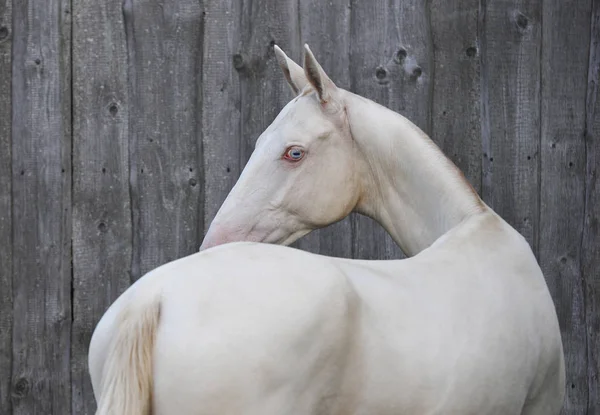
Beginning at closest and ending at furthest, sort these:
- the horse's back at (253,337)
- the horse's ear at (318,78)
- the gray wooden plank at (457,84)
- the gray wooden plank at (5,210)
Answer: the horse's back at (253,337), the horse's ear at (318,78), the gray wooden plank at (5,210), the gray wooden plank at (457,84)

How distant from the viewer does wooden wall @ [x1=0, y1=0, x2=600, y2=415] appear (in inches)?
171

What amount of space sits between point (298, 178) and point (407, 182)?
0.36 m

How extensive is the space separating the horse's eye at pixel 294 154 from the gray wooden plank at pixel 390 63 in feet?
3.91

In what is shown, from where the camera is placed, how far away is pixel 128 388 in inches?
88.9

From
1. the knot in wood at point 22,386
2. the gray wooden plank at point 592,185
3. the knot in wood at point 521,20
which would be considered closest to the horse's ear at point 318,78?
the knot in wood at point 521,20

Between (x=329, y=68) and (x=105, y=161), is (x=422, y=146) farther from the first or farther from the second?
(x=105, y=161)

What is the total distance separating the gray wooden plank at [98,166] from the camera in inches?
171

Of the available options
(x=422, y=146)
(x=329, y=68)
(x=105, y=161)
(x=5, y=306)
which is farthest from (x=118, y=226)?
(x=422, y=146)

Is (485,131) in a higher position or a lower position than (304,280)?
higher

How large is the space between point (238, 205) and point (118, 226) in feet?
4.12

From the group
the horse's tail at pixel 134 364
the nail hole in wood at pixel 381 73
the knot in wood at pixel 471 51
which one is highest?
the knot in wood at pixel 471 51

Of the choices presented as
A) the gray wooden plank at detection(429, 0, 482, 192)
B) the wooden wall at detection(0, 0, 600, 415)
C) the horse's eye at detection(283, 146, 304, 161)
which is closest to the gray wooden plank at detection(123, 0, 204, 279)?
the wooden wall at detection(0, 0, 600, 415)

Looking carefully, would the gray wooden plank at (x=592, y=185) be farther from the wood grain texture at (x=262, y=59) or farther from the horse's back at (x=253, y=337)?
the horse's back at (x=253, y=337)

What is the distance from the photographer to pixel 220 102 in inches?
172
